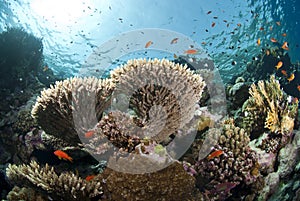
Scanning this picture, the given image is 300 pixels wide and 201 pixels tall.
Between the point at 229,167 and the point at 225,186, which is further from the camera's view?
the point at 229,167

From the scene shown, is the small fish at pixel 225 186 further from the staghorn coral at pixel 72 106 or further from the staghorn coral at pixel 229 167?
the staghorn coral at pixel 72 106

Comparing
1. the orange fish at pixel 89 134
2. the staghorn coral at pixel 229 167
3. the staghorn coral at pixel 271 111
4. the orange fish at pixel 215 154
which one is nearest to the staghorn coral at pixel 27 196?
the orange fish at pixel 89 134

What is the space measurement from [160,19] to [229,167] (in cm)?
2101

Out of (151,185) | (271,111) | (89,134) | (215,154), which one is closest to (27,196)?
(89,134)

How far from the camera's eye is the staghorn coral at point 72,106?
4070 mm

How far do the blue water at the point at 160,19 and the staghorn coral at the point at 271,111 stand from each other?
15.7 metres

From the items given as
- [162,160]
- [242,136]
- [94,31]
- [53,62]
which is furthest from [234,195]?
[53,62]

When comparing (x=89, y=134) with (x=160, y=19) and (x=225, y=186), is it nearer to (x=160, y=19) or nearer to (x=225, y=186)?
(x=225, y=186)

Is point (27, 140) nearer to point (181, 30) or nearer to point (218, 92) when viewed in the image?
point (218, 92)

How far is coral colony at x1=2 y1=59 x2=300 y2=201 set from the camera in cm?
330

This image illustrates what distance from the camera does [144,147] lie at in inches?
144

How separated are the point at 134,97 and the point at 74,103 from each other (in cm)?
106

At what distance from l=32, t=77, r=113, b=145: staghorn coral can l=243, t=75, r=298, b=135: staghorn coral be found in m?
3.67

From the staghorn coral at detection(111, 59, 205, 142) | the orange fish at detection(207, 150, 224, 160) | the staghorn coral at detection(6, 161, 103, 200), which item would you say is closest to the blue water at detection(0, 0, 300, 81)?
the staghorn coral at detection(111, 59, 205, 142)
